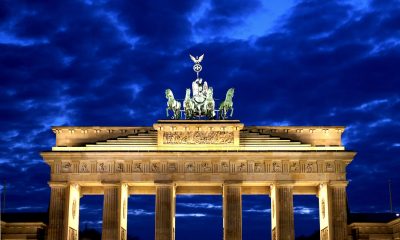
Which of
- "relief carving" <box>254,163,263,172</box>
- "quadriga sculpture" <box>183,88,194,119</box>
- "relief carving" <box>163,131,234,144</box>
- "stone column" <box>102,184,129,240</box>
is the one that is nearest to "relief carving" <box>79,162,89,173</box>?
"stone column" <box>102,184,129,240</box>

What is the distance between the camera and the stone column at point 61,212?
57031 mm

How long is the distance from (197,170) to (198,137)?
2.85 metres

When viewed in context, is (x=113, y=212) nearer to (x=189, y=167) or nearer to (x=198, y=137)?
(x=189, y=167)

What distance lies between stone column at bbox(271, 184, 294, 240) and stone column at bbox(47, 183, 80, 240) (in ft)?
56.3

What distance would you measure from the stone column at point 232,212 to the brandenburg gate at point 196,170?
0.27 ft

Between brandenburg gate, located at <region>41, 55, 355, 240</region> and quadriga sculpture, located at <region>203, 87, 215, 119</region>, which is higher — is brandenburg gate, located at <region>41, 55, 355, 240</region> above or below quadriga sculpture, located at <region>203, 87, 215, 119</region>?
below

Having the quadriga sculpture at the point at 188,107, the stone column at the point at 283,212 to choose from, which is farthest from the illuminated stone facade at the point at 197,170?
the quadriga sculpture at the point at 188,107

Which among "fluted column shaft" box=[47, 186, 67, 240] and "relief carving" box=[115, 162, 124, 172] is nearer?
"fluted column shaft" box=[47, 186, 67, 240]

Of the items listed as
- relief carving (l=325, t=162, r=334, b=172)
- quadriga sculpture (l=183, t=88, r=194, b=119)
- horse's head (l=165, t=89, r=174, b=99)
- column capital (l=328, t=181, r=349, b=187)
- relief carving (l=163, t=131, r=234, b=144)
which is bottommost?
column capital (l=328, t=181, r=349, b=187)

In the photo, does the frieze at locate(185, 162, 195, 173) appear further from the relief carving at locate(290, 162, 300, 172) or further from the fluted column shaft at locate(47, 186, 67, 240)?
the fluted column shaft at locate(47, 186, 67, 240)

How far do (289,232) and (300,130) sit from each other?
9118 mm

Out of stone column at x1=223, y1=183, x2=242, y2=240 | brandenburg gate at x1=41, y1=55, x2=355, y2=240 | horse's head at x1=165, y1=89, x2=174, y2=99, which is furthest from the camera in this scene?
horse's head at x1=165, y1=89, x2=174, y2=99

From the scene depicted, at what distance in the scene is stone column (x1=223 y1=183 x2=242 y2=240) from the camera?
57.5 meters

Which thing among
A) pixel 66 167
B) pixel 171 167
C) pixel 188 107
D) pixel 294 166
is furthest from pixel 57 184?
pixel 294 166
